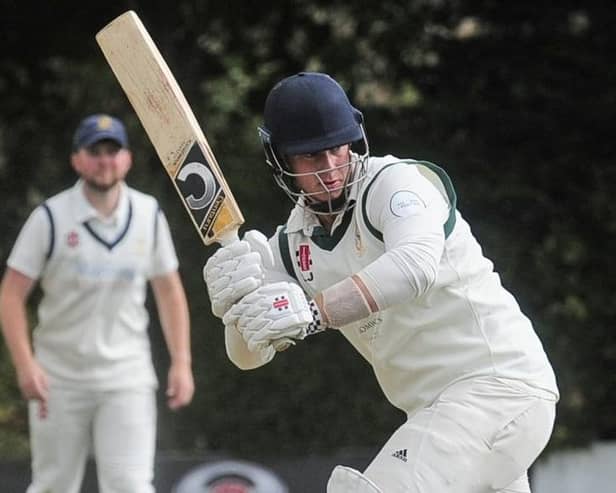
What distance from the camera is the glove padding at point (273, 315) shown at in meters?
3.53

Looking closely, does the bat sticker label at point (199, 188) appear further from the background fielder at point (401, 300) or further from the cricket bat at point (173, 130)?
the background fielder at point (401, 300)

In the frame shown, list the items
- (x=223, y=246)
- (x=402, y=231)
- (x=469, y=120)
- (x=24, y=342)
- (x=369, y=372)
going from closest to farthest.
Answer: (x=402, y=231) < (x=223, y=246) < (x=24, y=342) < (x=369, y=372) < (x=469, y=120)

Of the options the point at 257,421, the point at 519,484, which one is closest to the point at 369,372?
the point at 257,421

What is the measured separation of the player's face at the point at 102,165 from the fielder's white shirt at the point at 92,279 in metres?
0.07

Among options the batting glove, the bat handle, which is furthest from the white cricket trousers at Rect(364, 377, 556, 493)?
the bat handle

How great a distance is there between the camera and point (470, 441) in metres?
3.74

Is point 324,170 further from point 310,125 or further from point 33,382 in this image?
point 33,382

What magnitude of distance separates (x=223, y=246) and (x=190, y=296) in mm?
4847

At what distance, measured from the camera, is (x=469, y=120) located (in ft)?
30.3

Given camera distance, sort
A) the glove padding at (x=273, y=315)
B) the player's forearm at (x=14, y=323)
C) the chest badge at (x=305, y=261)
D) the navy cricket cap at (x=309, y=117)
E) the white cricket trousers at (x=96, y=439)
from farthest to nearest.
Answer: the player's forearm at (x=14, y=323) < the white cricket trousers at (x=96, y=439) < the chest badge at (x=305, y=261) < the navy cricket cap at (x=309, y=117) < the glove padding at (x=273, y=315)

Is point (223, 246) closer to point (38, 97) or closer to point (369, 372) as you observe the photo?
point (369, 372)

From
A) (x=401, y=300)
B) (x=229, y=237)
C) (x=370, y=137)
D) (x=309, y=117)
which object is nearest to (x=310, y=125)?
(x=309, y=117)

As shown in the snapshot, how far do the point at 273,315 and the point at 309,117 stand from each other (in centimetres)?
55

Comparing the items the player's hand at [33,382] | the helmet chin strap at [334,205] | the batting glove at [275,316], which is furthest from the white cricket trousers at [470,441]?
the player's hand at [33,382]
